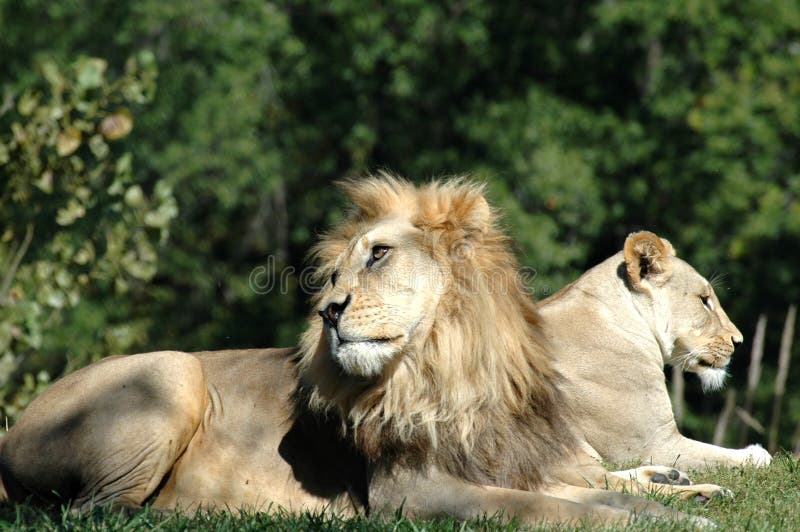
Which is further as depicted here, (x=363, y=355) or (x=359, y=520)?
(x=363, y=355)

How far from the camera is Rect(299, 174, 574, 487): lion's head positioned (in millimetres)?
4715

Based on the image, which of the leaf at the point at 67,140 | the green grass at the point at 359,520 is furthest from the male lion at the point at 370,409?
the leaf at the point at 67,140

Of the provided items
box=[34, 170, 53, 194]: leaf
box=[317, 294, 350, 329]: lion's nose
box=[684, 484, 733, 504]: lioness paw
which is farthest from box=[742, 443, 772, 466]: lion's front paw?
box=[34, 170, 53, 194]: leaf

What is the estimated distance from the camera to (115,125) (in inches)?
325

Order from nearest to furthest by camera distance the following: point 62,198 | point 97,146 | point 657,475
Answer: point 657,475, point 97,146, point 62,198

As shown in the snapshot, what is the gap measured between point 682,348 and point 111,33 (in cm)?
1306

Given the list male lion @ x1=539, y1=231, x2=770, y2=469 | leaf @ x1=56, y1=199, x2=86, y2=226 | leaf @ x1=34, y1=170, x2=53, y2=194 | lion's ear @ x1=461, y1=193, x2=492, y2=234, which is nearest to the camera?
lion's ear @ x1=461, y1=193, x2=492, y2=234

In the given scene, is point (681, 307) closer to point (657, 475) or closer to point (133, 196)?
point (657, 475)

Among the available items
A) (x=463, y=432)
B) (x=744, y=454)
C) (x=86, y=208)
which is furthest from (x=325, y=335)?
(x=86, y=208)

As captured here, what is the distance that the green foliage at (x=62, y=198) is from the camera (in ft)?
26.1

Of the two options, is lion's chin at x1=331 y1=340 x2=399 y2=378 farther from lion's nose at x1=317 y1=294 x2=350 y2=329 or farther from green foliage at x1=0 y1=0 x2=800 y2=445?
green foliage at x1=0 y1=0 x2=800 y2=445

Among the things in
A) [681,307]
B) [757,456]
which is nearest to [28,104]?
[681,307]

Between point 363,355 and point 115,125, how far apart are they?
4362 mm

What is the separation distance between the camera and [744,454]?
5957mm
